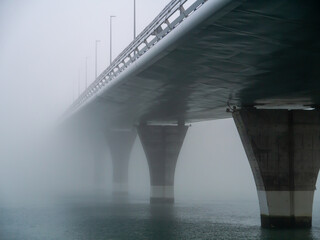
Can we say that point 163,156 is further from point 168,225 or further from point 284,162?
point 284,162

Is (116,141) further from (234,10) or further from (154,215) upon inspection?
(234,10)

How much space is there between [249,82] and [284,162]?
768 cm

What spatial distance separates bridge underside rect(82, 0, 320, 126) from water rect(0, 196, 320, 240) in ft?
30.9

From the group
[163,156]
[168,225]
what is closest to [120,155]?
[163,156]

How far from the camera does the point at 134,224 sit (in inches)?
1864

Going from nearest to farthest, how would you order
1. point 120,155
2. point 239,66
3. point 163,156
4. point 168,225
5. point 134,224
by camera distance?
point 239,66 → point 168,225 → point 134,224 → point 163,156 → point 120,155

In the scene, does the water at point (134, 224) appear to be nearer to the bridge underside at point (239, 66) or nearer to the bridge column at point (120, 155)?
the bridge underside at point (239, 66)

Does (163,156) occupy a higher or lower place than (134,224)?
higher

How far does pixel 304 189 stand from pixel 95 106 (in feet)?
93.0

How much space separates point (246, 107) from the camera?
1861 inches

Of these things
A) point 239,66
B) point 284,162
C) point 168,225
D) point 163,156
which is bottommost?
point 168,225

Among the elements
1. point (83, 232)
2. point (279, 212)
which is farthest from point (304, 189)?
point (83, 232)

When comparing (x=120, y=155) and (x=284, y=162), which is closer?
(x=284, y=162)

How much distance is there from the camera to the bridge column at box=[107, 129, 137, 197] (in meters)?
98.6
